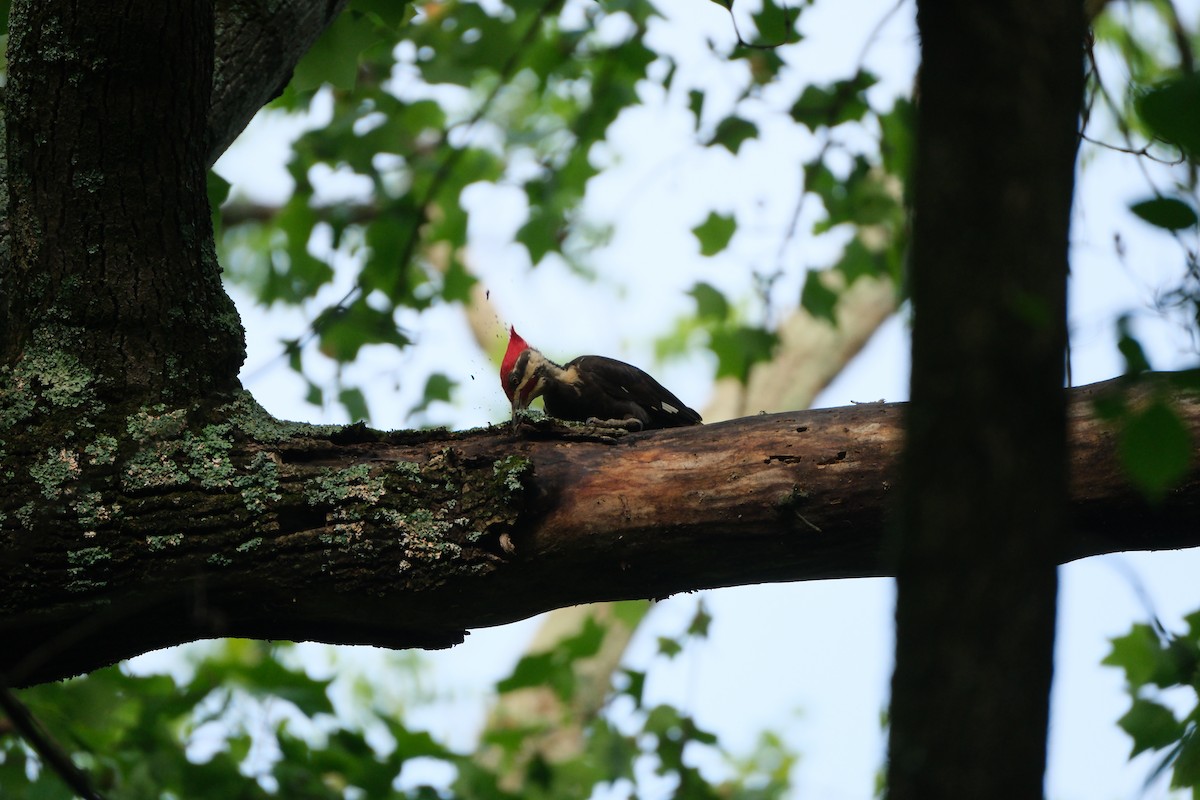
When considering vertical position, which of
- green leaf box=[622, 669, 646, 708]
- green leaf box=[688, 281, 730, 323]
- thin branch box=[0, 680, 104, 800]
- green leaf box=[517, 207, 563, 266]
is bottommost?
thin branch box=[0, 680, 104, 800]

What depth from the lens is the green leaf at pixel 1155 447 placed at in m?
1.12

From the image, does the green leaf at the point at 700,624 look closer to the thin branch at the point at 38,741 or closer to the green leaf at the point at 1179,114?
the thin branch at the point at 38,741

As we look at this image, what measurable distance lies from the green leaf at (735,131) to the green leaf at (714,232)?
437 mm

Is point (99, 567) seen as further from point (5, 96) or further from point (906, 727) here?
point (906, 727)

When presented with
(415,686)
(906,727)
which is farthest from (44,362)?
(415,686)

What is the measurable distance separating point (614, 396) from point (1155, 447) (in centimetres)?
286

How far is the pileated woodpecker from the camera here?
12.7ft

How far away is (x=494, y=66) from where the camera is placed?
17.7ft

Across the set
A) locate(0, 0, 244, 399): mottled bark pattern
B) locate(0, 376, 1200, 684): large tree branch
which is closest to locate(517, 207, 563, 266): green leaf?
locate(0, 0, 244, 399): mottled bark pattern

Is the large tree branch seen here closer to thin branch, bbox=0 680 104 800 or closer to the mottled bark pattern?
the mottled bark pattern

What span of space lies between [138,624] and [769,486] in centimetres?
138

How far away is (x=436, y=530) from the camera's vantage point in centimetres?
238

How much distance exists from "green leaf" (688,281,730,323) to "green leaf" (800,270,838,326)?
0.40m

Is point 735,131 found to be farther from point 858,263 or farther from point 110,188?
point 110,188
